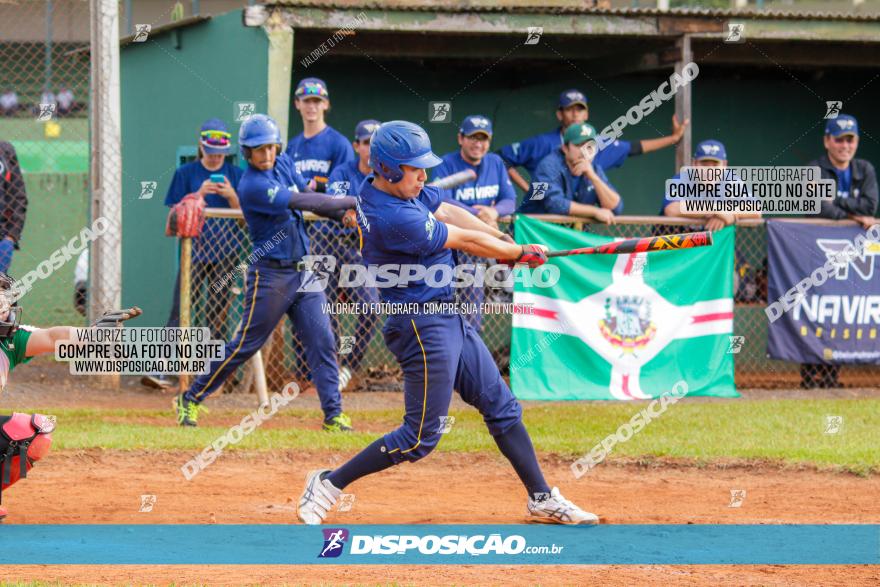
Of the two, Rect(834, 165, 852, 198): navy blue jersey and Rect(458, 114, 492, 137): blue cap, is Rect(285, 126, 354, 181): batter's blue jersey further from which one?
Rect(834, 165, 852, 198): navy blue jersey

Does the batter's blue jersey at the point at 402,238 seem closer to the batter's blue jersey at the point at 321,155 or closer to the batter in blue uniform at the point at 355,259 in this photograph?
the batter in blue uniform at the point at 355,259

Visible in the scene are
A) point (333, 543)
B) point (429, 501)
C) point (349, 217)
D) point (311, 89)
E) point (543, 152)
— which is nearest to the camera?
point (333, 543)

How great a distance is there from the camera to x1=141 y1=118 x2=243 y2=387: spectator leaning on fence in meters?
10.8

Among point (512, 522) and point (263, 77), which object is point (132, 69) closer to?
point (263, 77)

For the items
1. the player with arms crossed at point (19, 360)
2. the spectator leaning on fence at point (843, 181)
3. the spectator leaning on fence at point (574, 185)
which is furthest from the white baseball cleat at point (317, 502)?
the spectator leaning on fence at point (843, 181)

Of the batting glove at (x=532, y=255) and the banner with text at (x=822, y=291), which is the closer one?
the batting glove at (x=532, y=255)

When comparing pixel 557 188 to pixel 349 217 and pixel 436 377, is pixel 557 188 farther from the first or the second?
pixel 436 377

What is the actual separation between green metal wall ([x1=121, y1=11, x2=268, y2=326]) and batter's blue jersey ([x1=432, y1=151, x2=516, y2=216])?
2.49 metres

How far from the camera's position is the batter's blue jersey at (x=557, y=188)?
36.2 ft

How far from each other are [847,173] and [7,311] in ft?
27.9

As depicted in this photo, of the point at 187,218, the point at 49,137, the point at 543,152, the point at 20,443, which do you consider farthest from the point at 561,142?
the point at 49,137

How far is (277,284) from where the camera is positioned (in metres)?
8.97

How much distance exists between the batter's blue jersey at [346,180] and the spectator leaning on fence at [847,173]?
179 inches

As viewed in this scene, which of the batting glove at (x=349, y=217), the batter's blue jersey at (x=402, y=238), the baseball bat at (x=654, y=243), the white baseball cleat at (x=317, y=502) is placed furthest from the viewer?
the batting glove at (x=349, y=217)
